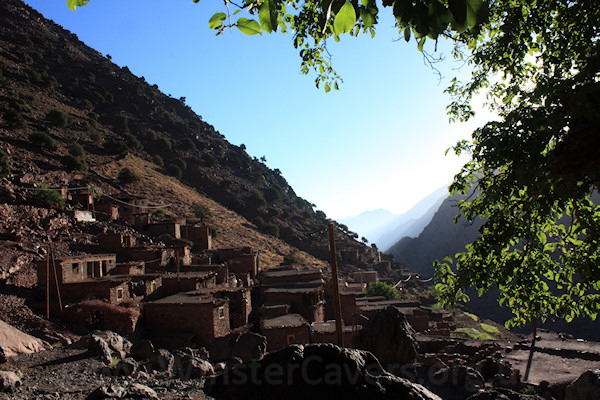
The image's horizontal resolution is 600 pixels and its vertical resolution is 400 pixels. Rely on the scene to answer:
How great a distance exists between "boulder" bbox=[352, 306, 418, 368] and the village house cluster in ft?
21.4

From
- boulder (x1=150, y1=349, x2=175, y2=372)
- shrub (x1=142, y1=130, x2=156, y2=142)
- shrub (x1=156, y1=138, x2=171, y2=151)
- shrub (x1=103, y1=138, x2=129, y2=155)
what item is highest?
shrub (x1=142, y1=130, x2=156, y2=142)

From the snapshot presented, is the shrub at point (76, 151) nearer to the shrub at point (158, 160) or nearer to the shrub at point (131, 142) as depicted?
the shrub at point (131, 142)

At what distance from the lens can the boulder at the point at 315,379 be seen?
385 cm

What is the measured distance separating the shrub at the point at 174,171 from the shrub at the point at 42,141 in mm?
19573

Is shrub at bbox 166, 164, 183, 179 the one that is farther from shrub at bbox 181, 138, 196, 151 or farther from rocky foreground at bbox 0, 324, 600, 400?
rocky foreground at bbox 0, 324, 600, 400

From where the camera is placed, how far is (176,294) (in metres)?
22.2

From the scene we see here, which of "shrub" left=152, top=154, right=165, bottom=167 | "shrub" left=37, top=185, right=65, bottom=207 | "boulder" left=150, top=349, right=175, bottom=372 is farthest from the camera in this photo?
"shrub" left=152, top=154, right=165, bottom=167

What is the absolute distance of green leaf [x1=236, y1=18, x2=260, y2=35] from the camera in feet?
7.80

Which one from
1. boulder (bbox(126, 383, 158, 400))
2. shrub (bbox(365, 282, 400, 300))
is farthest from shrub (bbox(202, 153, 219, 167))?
boulder (bbox(126, 383, 158, 400))

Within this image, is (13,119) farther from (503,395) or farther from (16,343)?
(503,395)

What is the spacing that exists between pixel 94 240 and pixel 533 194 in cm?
2885

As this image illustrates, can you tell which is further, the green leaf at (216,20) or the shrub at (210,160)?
the shrub at (210,160)

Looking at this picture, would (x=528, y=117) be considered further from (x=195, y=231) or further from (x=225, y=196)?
(x=225, y=196)

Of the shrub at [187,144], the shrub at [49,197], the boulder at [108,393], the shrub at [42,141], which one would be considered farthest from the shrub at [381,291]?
the shrub at [187,144]
